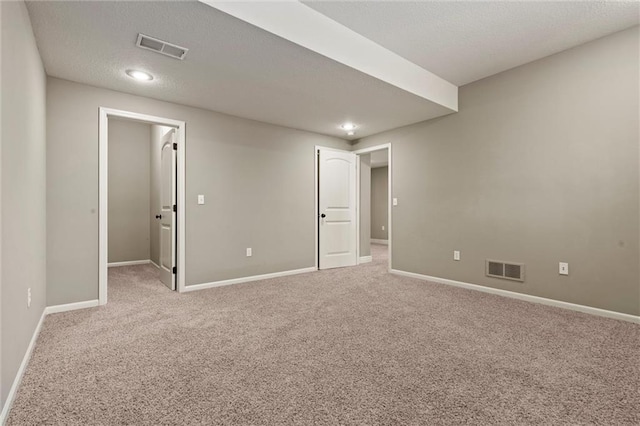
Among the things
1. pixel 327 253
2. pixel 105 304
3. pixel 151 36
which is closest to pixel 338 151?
pixel 327 253

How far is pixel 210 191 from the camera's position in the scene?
4020 millimetres

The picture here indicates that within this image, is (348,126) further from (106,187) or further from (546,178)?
(106,187)

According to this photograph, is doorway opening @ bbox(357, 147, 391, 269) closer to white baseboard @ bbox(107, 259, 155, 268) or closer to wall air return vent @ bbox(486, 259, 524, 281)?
wall air return vent @ bbox(486, 259, 524, 281)

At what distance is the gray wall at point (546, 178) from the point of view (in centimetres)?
274

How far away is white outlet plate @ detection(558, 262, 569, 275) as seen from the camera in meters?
3.07

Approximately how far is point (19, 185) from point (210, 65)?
67.9 inches

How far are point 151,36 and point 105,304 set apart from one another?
272 centimetres

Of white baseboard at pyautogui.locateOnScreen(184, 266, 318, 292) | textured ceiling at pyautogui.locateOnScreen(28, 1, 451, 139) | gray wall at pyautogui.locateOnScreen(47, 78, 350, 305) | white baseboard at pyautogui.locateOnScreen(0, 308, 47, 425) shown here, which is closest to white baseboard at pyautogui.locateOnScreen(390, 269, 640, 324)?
white baseboard at pyautogui.locateOnScreen(184, 266, 318, 292)

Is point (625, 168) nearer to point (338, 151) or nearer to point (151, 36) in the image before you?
point (338, 151)

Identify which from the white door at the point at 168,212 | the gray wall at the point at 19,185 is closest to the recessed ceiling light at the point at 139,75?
the gray wall at the point at 19,185

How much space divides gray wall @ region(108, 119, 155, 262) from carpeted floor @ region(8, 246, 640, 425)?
308cm

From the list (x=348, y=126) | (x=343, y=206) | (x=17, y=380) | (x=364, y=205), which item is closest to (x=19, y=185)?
(x=17, y=380)

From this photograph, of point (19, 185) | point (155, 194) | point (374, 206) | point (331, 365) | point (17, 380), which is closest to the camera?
point (17, 380)

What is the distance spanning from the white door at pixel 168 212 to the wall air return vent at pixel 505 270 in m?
3.95
